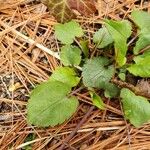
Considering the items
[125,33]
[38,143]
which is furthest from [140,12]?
[38,143]

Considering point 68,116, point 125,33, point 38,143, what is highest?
point 125,33

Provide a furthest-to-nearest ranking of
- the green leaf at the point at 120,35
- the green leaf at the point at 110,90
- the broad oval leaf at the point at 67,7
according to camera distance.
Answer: the broad oval leaf at the point at 67,7, the green leaf at the point at 110,90, the green leaf at the point at 120,35

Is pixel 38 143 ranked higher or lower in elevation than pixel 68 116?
lower

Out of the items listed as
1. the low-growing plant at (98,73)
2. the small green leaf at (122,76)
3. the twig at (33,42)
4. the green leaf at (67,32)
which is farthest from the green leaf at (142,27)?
the twig at (33,42)

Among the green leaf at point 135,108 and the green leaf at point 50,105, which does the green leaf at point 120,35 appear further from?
the green leaf at point 50,105

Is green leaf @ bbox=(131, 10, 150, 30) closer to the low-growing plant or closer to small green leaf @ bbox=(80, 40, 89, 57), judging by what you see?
the low-growing plant

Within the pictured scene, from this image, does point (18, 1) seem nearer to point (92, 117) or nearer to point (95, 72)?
point (95, 72)
